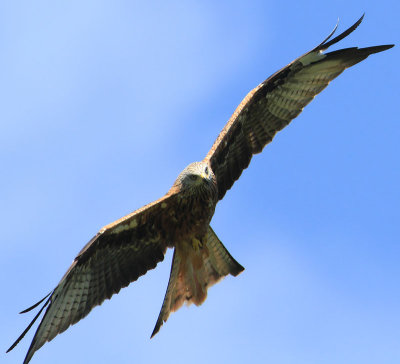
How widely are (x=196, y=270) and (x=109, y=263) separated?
46.2 inches

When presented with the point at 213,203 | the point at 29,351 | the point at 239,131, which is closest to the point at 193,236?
the point at 213,203

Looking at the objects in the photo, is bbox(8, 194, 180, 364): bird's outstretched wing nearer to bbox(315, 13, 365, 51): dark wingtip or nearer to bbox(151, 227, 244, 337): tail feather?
bbox(151, 227, 244, 337): tail feather

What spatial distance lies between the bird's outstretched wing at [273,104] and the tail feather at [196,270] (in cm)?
76

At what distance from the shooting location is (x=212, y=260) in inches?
478

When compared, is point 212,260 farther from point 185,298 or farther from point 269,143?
point 269,143

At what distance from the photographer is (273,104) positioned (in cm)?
1273

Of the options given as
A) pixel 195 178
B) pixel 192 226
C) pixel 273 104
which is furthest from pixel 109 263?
pixel 273 104

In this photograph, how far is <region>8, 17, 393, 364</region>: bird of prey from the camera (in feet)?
36.8

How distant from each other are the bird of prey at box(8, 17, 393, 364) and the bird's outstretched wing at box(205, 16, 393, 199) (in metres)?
0.01

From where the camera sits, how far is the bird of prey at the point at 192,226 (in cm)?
1121

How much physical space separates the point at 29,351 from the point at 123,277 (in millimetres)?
1681

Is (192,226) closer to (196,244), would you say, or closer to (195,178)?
(196,244)

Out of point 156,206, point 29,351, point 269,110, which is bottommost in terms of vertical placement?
point 29,351

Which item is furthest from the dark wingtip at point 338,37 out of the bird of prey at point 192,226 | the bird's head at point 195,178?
the bird's head at point 195,178
